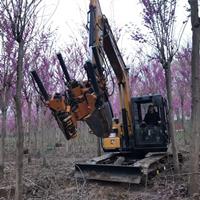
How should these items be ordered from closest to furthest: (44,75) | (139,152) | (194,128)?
(194,128) → (139,152) → (44,75)

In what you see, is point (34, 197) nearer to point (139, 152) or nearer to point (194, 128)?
point (194, 128)

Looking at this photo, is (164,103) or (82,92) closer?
(82,92)

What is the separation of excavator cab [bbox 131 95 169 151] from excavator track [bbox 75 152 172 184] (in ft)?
1.05

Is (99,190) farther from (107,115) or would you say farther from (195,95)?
(195,95)

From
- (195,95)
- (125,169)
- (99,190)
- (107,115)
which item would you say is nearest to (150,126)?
(125,169)

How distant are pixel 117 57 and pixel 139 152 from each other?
9.21 ft

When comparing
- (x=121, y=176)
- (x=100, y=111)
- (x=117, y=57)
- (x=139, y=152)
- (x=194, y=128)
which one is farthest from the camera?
(x=139, y=152)

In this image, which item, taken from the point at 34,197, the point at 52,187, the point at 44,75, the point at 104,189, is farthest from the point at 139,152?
the point at 44,75

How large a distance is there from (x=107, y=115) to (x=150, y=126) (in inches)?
148

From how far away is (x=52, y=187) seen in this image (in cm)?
744

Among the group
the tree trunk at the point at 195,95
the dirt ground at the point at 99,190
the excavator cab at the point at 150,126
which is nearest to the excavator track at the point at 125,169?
the dirt ground at the point at 99,190

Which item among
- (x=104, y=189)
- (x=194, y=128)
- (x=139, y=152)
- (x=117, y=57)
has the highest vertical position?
(x=117, y=57)

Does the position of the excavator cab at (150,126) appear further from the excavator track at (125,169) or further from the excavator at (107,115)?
the excavator track at (125,169)

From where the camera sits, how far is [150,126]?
30.5ft
